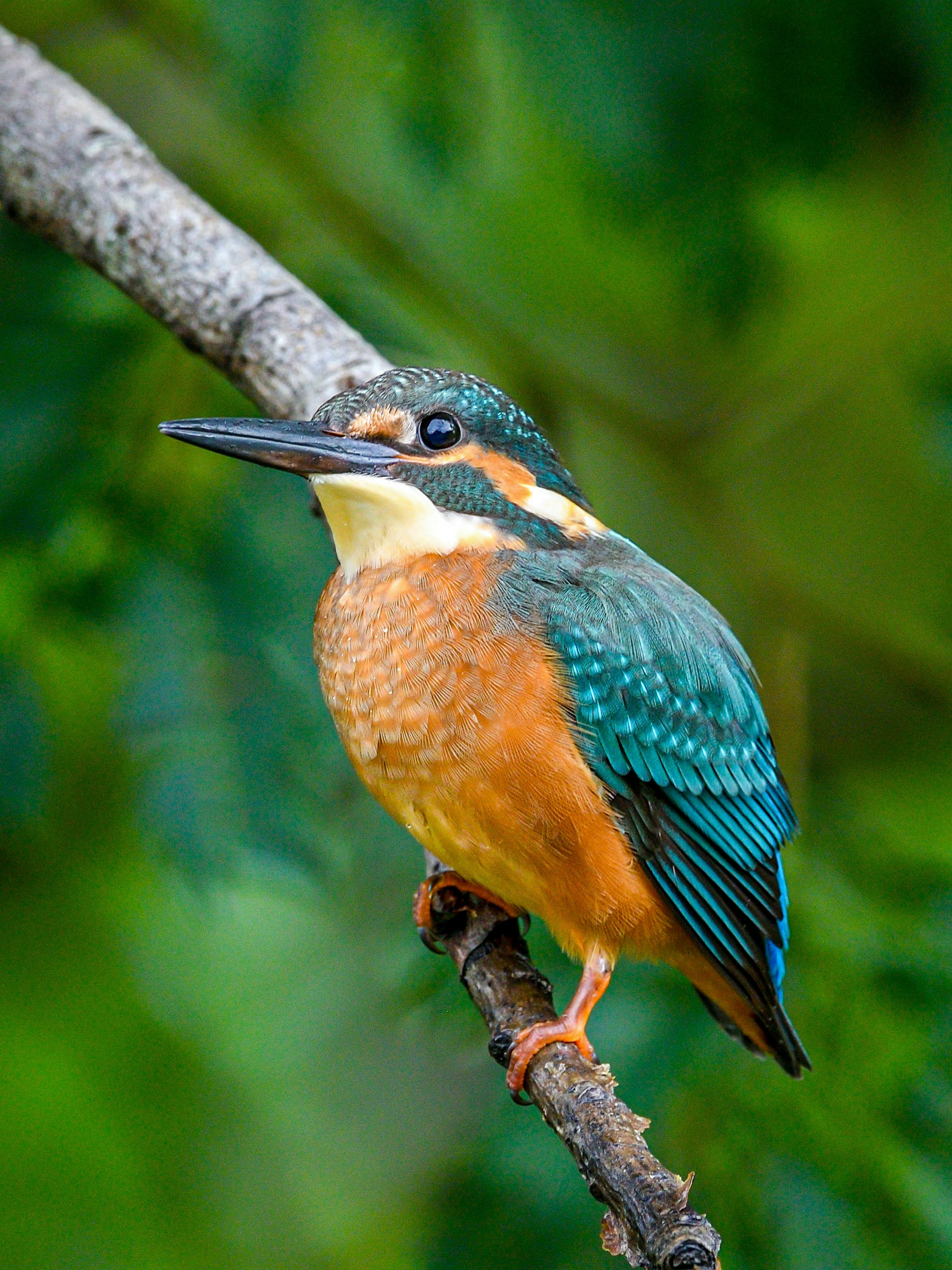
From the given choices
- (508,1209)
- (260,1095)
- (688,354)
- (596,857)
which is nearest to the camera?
(596,857)

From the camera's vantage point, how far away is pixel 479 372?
11.1 ft

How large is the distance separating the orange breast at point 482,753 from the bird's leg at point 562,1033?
8 cm

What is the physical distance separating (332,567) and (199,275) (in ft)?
2.26

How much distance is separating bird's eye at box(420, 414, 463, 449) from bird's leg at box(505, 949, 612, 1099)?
1032mm

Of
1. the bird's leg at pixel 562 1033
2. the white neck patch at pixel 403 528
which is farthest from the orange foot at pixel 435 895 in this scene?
the white neck patch at pixel 403 528

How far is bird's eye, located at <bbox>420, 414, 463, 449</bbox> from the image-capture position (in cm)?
249

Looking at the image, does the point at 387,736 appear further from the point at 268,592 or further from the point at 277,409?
the point at 277,409

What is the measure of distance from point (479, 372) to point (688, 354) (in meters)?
1.16

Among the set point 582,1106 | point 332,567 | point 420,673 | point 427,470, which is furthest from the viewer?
point 332,567

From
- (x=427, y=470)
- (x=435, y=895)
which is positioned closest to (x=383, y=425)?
(x=427, y=470)

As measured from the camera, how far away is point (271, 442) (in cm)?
228

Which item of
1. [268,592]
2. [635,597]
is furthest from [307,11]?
[635,597]

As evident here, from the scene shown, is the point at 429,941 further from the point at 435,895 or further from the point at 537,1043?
the point at 537,1043

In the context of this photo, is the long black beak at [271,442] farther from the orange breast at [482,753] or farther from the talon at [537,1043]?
the talon at [537,1043]
